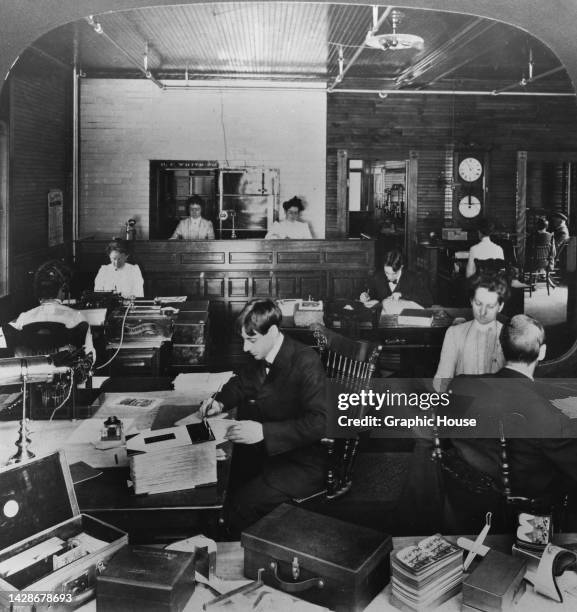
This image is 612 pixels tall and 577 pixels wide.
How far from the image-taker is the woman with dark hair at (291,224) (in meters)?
8.24

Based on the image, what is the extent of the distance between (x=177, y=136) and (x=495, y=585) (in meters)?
7.65

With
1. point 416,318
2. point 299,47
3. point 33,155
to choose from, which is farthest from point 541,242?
point 33,155

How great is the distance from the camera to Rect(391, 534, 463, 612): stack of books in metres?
1.69

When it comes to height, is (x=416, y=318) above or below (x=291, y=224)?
below

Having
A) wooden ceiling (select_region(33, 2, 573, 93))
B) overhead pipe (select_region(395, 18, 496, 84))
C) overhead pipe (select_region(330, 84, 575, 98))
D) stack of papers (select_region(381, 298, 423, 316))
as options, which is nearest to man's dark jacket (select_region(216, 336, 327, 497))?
stack of papers (select_region(381, 298, 423, 316))

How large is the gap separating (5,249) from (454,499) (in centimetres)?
404

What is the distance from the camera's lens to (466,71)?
8406 mm

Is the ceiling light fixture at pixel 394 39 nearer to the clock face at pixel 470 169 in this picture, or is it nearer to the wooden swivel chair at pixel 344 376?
the wooden swivel chair at pixel 344 376

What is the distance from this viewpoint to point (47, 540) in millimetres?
1817

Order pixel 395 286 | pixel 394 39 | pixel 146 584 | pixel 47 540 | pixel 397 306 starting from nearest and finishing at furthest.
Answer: pixel 146 584, pixel 47 540, pixel 397 306, pixel 395 286, pixel 394 39

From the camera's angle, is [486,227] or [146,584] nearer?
[146,584]

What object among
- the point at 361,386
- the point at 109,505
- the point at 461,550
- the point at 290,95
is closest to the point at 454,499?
the point at 361,386

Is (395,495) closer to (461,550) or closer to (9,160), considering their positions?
(461,550)

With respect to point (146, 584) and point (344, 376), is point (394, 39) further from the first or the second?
point (146, 584)
